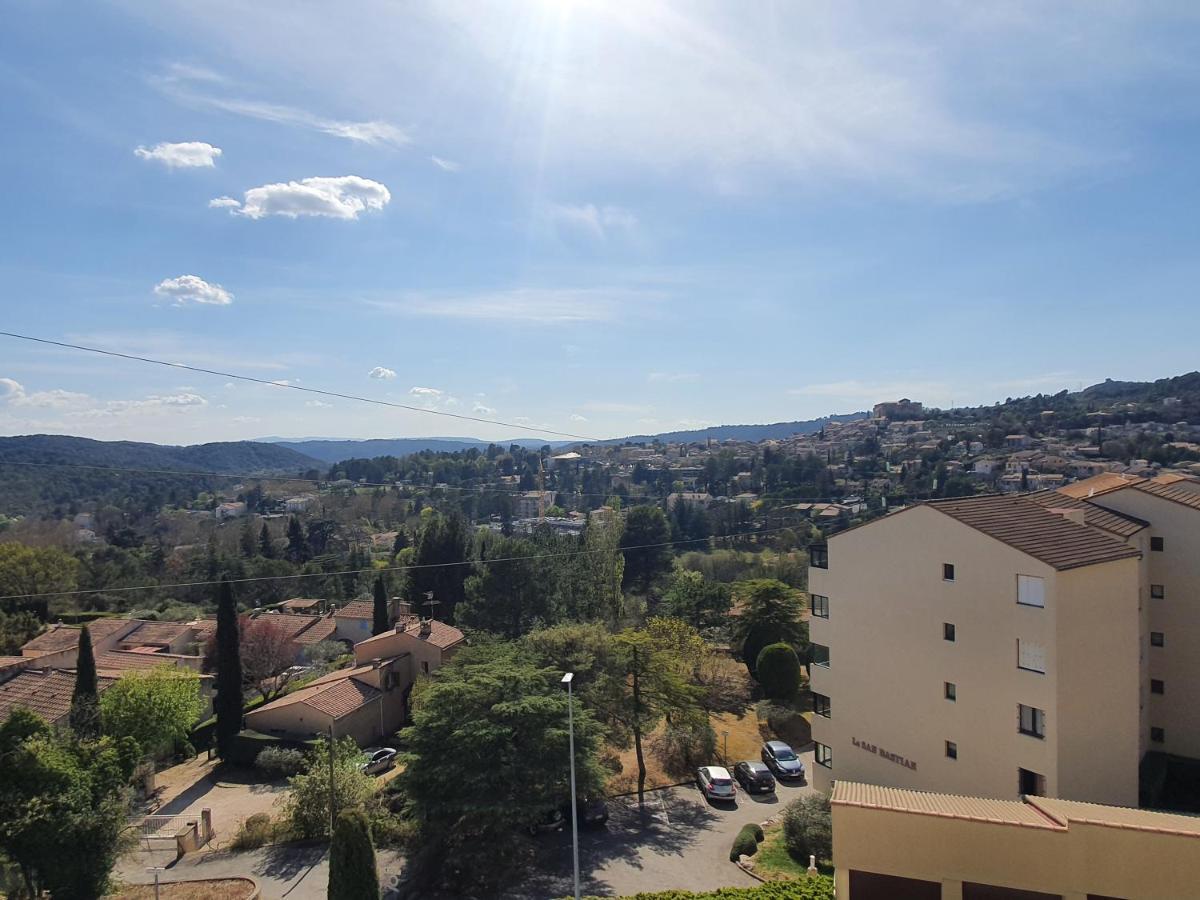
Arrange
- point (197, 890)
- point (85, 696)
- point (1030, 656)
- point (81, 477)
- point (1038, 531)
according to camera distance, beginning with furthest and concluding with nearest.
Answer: point (81, 477), point (85, 696), point (197, 890), point (1038, 531), point (1030, 656)

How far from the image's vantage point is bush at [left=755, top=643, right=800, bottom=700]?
102 ft

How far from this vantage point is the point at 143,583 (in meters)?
57.2

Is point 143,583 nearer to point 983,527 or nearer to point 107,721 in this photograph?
point 107,721

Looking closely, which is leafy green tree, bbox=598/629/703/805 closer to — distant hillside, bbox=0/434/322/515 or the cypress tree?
the cypress tree

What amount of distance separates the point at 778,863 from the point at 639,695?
306 inches

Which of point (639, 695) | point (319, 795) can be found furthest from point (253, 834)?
point (639, 695)

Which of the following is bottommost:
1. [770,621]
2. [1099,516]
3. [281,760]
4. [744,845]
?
[281,760]

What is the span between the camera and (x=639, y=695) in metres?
24.2

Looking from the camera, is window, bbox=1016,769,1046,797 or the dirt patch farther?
the dirt patch

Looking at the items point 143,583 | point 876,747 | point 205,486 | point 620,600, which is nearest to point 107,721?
point 620,600

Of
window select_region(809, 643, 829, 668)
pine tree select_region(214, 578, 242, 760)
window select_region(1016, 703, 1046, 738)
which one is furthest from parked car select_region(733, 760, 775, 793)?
pine tree select_region(214, 578, 242, 760)

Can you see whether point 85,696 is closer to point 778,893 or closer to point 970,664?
point 778,893

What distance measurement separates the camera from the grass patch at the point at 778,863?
16.5m

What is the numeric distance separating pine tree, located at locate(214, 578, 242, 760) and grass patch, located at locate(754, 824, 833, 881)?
70.8 ft
